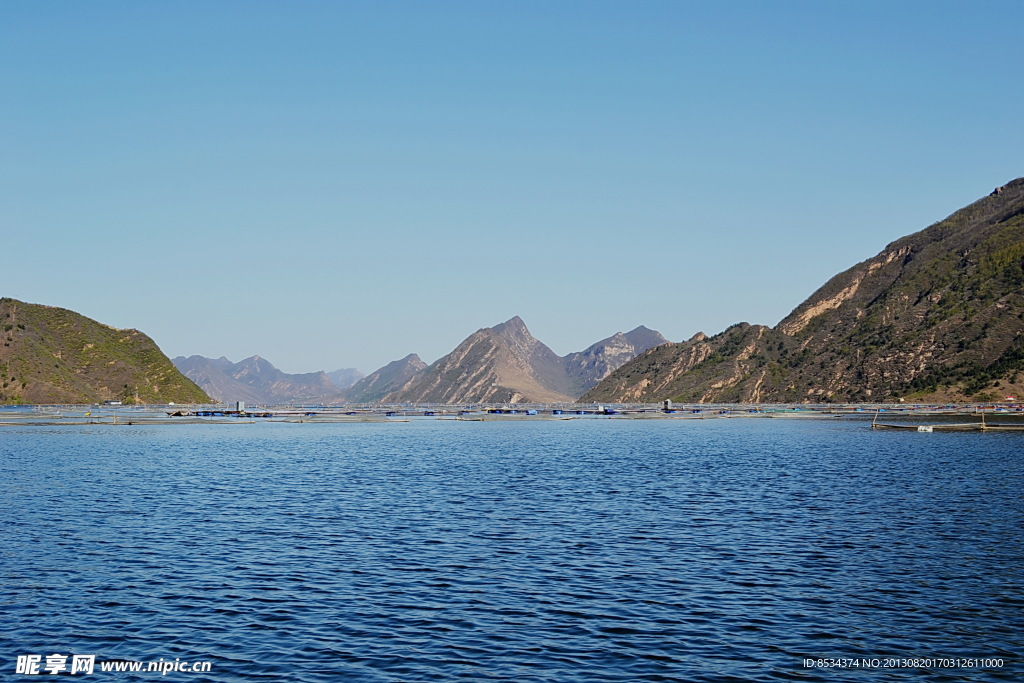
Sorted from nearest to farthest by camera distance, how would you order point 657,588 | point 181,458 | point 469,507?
1. point 657,588
2. point 469,507
3. point 181,458

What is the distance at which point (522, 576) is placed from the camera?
4159 centimetres

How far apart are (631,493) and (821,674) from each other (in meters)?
48.4

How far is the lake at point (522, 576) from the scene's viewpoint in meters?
29.6

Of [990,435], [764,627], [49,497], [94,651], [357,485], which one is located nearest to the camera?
[94,651]

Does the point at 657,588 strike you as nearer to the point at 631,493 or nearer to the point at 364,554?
the point at 364,554

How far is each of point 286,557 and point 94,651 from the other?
16.2 metres

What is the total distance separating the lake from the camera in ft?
97.2

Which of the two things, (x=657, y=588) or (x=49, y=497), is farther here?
(x=49, y=497)

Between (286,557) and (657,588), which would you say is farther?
(286,557)

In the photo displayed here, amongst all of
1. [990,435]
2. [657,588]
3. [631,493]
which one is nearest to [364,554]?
[657,588]

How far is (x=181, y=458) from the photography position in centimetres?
11894

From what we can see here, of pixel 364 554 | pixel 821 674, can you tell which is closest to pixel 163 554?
pixel 364 554

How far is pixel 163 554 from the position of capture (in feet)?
155

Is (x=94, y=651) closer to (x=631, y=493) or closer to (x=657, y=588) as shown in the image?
(x=657, y=588)
